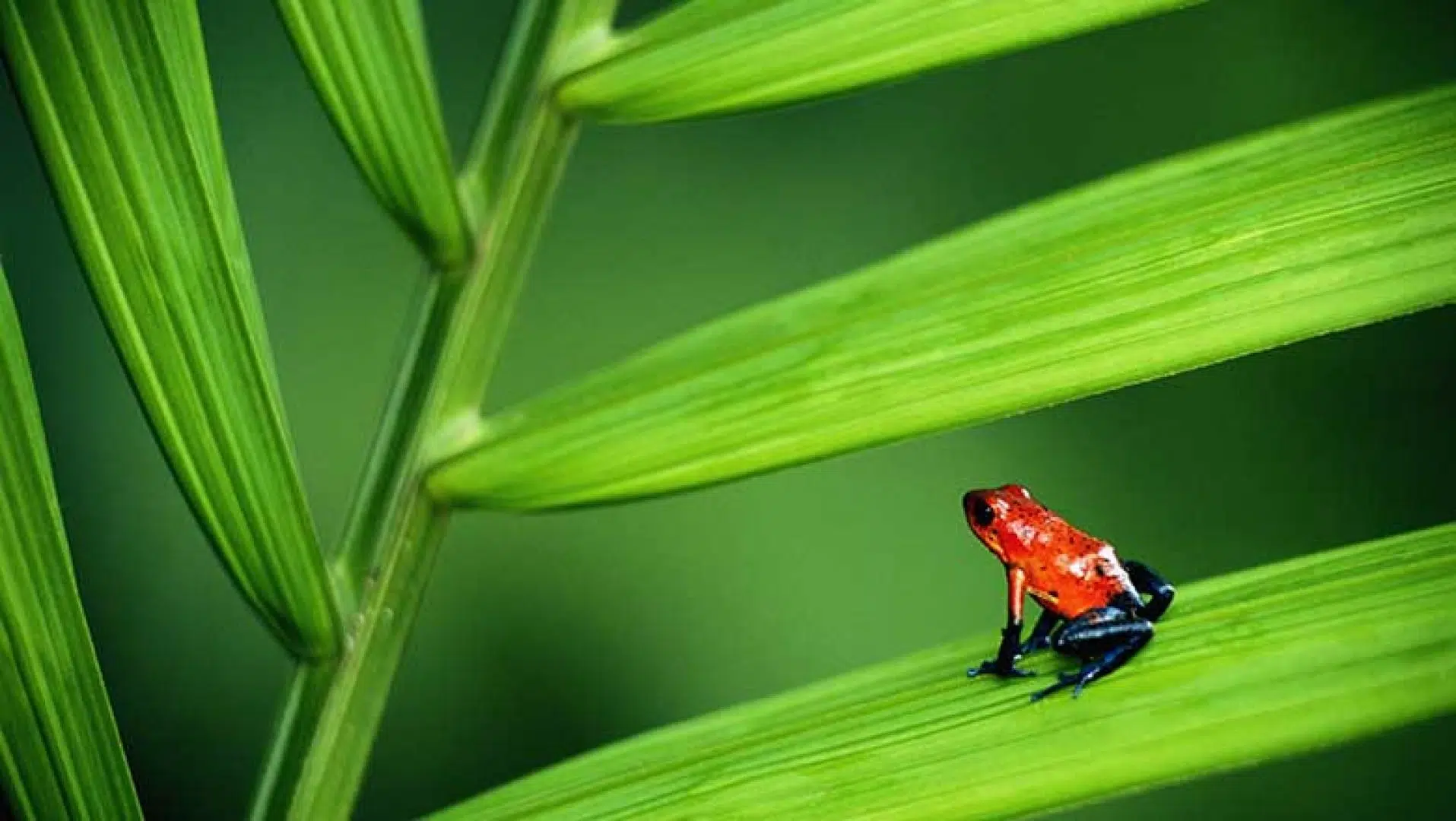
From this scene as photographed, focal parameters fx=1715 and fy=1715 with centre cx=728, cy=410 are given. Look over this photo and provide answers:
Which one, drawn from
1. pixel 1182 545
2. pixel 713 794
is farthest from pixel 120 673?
pixel 713 794

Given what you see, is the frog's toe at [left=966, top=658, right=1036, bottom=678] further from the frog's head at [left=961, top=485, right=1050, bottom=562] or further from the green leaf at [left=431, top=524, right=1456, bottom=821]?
the frog's head at [left=961, top=485, right=1050, bottom=562]

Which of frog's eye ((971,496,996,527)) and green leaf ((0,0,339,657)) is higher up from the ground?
green leaf ((0,0,339,657))

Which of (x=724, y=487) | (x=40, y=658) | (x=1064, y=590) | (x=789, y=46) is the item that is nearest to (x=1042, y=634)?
(x=1064, y=590)

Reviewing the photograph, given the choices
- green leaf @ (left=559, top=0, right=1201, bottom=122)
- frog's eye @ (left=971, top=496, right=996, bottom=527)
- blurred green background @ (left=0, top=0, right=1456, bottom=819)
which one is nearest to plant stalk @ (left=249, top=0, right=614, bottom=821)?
green leaf @ (left=559, top=0, right=1201, bottom=122)

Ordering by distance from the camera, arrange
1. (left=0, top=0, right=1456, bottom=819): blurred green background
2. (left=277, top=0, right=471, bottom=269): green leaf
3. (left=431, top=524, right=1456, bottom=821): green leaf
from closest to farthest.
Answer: (left=431, top=524, right=1456, bottom=821): green leaf < (left=277, top=0, right=471, bottom=269): green leaf < (left=0, top=0, right=1456, bottom=819): blurred green background

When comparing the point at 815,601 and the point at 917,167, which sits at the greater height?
the point at 917,167

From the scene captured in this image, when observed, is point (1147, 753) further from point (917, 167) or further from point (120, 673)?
point (120, 673)

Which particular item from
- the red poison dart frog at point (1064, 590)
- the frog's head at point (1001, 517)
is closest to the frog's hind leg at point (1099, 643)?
the red poison dart frog at point (1064, 590)
